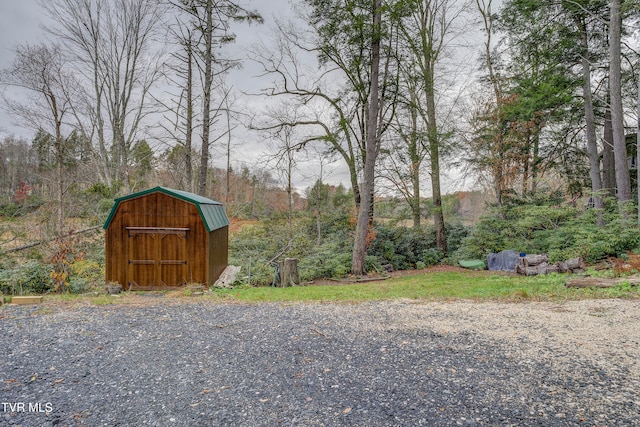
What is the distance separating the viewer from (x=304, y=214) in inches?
613

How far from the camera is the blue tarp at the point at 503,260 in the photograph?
1001 centimetres

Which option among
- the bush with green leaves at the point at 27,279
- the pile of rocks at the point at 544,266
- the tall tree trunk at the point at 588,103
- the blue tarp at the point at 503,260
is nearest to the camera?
the bush with green leaves at the point at 27,279

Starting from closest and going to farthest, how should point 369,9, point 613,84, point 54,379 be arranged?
point 54,379
point 613,84
point 369,9

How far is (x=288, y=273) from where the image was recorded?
362 inches

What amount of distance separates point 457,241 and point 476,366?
11.4 metres

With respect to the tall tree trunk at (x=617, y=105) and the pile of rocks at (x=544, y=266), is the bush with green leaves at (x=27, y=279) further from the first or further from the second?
the tall tree trunk at (x=617, y=105)

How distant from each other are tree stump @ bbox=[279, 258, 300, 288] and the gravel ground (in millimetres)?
4466

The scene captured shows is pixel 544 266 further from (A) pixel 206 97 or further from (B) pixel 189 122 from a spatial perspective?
(B) pixel 189 122

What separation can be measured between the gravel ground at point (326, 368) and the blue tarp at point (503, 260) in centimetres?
557

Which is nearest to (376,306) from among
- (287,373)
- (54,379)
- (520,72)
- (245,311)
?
(245,311)

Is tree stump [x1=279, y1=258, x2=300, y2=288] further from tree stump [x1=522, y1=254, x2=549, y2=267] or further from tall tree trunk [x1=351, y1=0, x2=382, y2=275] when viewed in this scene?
tree stump [x1=522, y1=254, x2=549, y2=267]

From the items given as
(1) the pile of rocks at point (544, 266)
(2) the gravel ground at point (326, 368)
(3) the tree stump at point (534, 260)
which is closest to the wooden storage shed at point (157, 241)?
(2) the gravel ground at point (326, 368)

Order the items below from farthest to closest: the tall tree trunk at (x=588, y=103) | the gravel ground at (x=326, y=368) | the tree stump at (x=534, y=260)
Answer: the tall tree trunk at (x=588, y=103)
the tree stump at (x=534, y=260)
the gravel ground at (x=326, y=368)

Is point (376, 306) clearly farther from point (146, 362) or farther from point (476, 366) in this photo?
point (146, 362)
